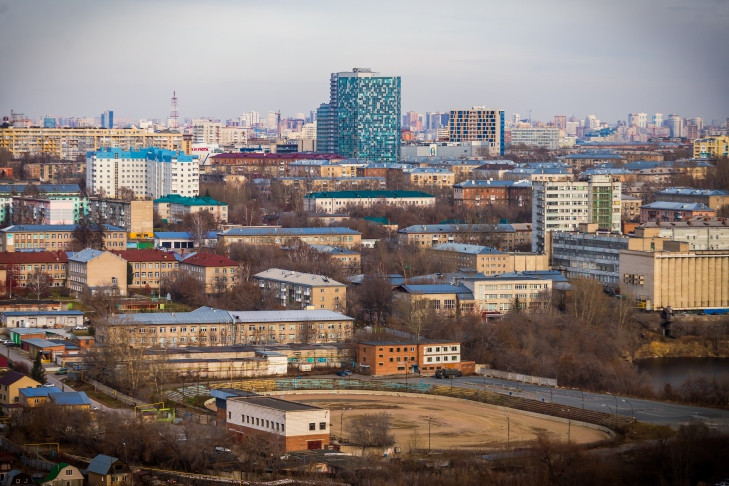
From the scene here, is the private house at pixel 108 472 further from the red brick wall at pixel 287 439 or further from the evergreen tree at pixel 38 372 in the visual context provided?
the evergreen tree at pixel 38 372

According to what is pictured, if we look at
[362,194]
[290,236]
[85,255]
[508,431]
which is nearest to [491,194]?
[362,194]

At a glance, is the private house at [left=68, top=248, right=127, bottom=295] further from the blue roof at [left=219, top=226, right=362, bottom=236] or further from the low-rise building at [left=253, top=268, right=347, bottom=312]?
the blue roof at [left=219, top=226, right=362, bottom=236]

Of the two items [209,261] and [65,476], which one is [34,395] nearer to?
[65,476]

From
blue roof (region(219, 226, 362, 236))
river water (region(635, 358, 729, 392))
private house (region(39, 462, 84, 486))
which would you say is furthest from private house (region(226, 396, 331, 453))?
blue roof (region(219, 226, 362, 236))

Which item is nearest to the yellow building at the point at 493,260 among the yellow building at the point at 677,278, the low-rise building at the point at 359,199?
the yellow building at the point at 677,278

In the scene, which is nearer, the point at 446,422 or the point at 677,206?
the point at 446,422

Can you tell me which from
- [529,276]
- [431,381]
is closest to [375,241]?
[529,276]

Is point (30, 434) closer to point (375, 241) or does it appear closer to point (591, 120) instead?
point (375, 241)
